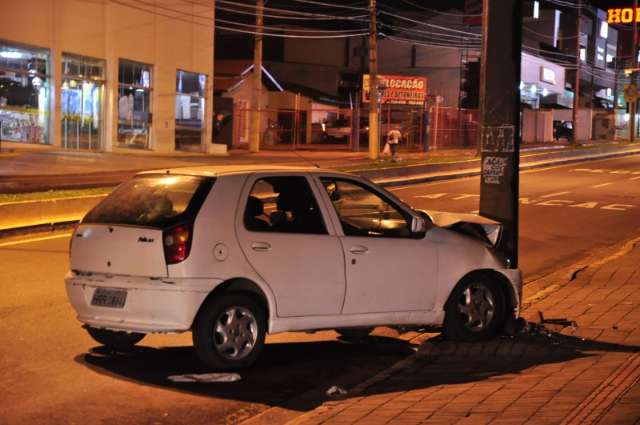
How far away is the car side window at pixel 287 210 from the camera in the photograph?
7.56m

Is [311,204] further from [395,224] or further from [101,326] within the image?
[101,326]

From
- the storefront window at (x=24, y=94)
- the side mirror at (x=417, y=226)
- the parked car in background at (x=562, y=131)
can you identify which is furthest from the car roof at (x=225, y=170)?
the parked car in background at (x=562, y=131)

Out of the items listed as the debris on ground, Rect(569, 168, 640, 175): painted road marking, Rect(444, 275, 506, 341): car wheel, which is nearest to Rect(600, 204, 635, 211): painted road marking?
Rect(569, 168, 640, 175): painted road marking

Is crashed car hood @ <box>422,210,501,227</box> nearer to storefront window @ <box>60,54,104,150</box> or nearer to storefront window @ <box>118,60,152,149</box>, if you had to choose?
storefront window @ <box>60,54,104,150</box>

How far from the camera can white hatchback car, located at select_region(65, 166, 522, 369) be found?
23.5ft

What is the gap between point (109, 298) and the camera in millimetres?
7344

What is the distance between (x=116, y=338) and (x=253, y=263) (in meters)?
1.51

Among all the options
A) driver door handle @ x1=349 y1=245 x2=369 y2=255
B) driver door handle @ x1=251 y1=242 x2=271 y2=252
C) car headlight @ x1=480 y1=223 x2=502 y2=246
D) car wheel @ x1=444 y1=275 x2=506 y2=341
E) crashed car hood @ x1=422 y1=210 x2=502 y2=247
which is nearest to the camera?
driver door handle @ x1=251 y1=242 x2=271 y2=252

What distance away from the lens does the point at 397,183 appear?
2900 cm

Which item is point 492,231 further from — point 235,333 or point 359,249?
point 235,333

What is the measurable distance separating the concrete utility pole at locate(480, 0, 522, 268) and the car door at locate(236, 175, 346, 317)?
224 centimetres

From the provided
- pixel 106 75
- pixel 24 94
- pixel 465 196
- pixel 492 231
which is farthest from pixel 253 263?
pixel 106 75

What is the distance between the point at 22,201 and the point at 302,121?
132 ft

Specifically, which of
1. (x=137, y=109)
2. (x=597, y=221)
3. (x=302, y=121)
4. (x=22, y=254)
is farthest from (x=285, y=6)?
(x=22, y=254)
